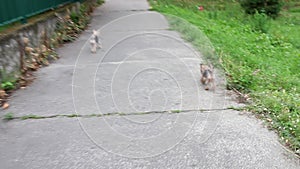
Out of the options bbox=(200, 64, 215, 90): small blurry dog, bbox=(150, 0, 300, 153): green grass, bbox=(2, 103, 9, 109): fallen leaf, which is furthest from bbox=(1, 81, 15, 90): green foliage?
bbox=(150, 0, 300, 153): green grass

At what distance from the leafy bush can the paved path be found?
918 cm

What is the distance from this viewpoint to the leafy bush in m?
13.7

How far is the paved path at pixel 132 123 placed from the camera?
2.91 metres

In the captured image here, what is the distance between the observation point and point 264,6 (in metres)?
13.8

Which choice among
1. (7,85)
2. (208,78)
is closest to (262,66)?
(208,78)

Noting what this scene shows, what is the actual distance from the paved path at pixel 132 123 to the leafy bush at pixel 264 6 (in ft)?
30.1

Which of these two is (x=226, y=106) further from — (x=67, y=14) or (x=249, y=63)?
(x=67, y=14)

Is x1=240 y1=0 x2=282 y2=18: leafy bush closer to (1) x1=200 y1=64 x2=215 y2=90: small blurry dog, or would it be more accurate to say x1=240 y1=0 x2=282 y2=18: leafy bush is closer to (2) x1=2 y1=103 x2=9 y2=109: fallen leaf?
(1) x1=200 y1=64 x2=215 y2=90: small blurry dog

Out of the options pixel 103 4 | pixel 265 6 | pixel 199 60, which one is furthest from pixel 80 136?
pixel 265 6

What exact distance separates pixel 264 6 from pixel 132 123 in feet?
39.7

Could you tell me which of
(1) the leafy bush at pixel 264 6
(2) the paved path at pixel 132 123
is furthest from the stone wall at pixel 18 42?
(1) the leafy bush at pixel 264 6

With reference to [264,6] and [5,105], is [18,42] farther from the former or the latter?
[264,6]

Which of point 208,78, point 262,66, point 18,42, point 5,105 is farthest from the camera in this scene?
point 262,66

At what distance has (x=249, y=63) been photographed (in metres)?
5.66
